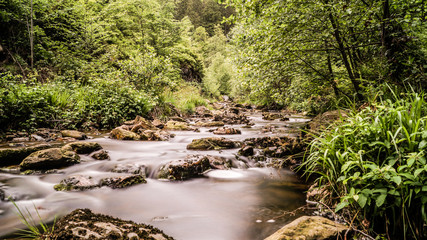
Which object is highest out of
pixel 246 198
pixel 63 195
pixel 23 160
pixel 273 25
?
pixel 273 25

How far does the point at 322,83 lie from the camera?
579cm

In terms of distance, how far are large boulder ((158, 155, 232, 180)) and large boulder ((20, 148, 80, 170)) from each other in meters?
1.97

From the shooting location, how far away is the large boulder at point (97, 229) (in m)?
1.71

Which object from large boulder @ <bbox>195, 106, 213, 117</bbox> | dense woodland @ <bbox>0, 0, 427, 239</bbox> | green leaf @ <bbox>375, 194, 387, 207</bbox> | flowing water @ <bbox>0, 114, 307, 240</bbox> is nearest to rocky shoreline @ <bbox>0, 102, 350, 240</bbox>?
flowing water @ <bbox>0, 114, 307, 240</bbox>

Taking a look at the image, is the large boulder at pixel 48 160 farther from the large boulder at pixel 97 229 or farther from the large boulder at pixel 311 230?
the large boulder at pixel 311 230

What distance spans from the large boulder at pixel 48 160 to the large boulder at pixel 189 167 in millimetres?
1973

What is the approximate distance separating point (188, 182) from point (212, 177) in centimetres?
54

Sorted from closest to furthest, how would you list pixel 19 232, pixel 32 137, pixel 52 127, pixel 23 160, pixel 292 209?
pixel 19 232
pixel 292 209
pixel 23 160
pixel 32 137
pixel 52 127

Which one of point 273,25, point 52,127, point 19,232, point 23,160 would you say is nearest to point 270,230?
point 19,232

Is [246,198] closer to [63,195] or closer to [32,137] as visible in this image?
[63,195]

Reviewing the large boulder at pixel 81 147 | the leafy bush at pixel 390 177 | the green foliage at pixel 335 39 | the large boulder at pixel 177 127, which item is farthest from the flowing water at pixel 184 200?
the large boulder at pixel 177 127

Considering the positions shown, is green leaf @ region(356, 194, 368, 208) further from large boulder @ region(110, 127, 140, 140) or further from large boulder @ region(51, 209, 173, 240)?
large boulder @ region(110, 127, 140, 140)

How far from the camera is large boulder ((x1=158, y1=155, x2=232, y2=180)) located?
4363 millimetres

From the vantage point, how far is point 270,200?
3.42m
